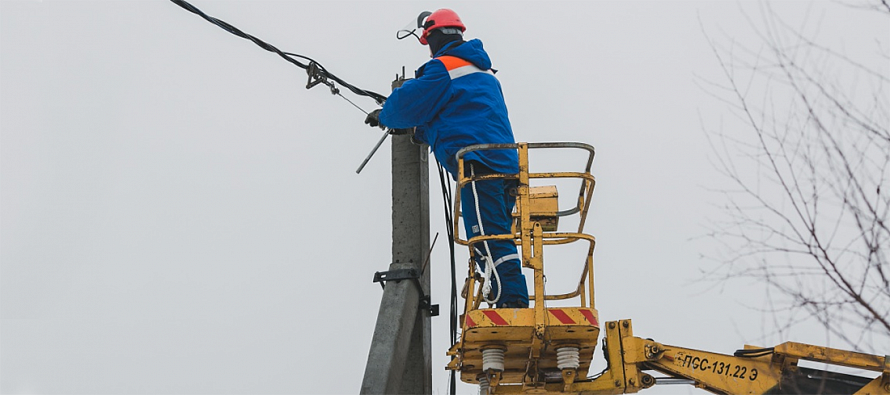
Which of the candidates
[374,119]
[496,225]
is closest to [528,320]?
[496,225]

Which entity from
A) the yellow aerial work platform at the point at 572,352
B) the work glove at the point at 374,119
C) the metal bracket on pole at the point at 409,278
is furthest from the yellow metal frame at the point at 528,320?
the work glove at the point at 374,119

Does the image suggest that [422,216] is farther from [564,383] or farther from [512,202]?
[564,383]

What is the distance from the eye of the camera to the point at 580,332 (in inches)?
223

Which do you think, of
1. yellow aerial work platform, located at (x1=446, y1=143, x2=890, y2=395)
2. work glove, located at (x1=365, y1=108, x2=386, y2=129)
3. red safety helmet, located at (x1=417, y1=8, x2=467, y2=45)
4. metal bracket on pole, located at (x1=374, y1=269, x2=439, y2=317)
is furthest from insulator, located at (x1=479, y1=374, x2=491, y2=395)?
red safety helmet, located at (x1=417, y1=8, x2=467, y2=45)

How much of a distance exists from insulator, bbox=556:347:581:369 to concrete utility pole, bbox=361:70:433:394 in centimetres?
98

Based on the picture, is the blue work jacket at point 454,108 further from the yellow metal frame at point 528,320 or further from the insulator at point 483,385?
the insulator at point 483,385

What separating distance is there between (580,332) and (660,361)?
2.61 ft

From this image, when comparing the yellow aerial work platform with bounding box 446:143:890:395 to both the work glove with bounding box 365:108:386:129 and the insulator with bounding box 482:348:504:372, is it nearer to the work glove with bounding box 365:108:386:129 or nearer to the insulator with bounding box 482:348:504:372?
the insulator with bounding box 482:348:504:372

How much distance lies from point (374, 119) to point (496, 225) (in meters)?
1.37

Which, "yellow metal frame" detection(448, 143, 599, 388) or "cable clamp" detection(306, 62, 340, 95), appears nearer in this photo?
"yellow metal frame" detection(448, 143, 599, 388)

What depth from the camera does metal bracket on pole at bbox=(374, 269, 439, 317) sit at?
670cm

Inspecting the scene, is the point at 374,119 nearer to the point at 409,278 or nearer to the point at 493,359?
the point at 409,278

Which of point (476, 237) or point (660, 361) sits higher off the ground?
point (476, 237)

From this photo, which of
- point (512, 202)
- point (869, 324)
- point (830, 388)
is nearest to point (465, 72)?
point (512, 202)
